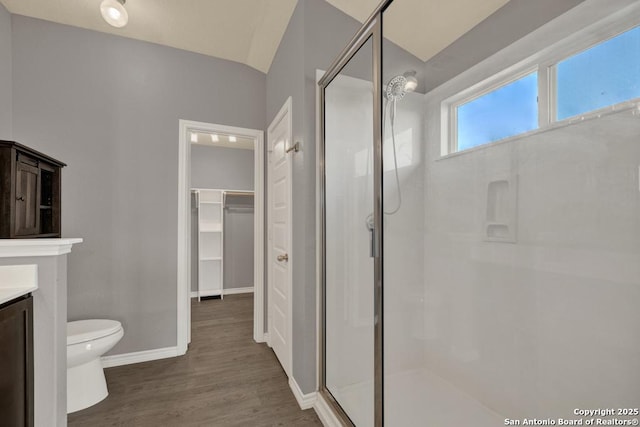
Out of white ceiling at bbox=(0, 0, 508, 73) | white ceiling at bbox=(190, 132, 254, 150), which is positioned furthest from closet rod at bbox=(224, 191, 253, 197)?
white ceiling at bbox=(0, 0, 508, 73)

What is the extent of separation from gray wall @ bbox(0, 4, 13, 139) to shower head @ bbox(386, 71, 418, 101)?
280 centimetres

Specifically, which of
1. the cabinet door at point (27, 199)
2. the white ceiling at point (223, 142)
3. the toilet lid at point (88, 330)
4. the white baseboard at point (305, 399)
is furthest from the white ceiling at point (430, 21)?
the white ceiling at point (223, 142)

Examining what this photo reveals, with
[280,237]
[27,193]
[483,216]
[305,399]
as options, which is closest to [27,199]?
[27,193]

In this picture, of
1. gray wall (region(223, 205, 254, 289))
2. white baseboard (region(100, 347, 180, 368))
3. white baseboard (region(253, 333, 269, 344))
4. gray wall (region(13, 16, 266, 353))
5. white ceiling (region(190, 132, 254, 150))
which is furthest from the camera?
gray wall (region(223, 205, 254, 289))

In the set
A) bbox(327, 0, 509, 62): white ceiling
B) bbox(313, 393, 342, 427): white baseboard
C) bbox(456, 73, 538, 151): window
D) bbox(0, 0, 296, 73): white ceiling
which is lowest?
bbox(313, 393, 342, 427): white baseboard

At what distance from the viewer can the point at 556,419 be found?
1.36 m

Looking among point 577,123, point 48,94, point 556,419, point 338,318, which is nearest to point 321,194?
point 338,318

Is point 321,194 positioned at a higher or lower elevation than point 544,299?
higher

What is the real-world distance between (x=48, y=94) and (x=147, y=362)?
7.77 feet

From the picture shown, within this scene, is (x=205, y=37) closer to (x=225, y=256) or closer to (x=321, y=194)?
(x=321, y=194)

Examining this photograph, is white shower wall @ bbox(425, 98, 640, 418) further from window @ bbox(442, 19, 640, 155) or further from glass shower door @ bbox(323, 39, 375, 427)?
glass shower door @ bbox(323, 39, 375, 427)

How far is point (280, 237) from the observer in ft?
7.95

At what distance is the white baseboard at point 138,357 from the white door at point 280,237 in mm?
903

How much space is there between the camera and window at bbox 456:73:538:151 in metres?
1.33
